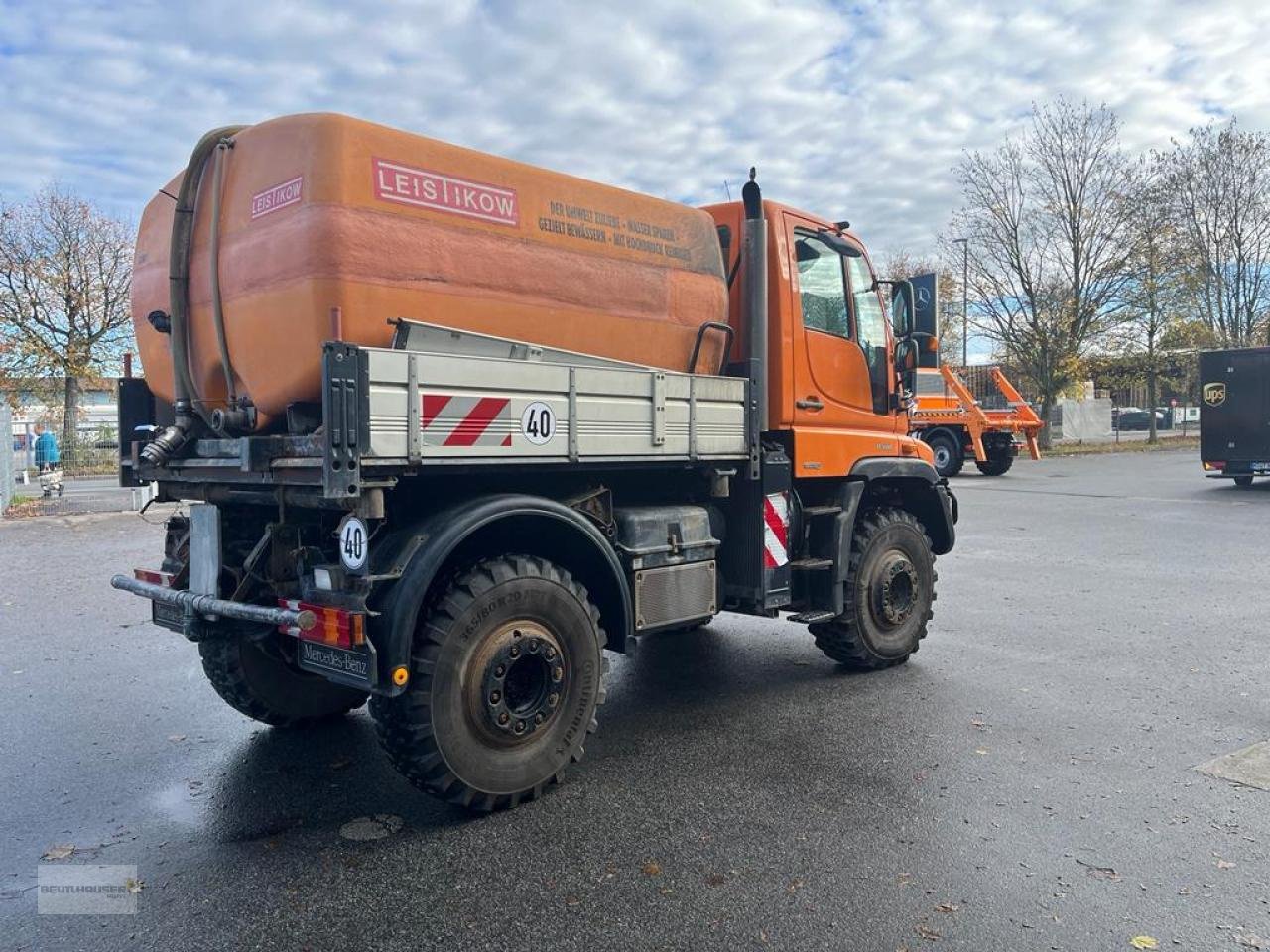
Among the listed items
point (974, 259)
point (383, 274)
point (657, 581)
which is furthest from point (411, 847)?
point (974, 259)

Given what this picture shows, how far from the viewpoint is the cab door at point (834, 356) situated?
19.3 feet

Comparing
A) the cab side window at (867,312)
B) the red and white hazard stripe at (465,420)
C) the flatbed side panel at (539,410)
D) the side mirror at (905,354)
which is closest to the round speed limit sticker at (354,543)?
the flatbed side panel at (539,410)

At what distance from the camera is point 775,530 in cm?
569

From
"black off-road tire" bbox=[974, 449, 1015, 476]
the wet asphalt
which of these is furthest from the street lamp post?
the wet asphalt

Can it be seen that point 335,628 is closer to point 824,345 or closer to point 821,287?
point 824,345

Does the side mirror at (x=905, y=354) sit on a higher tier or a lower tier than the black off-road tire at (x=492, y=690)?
higher

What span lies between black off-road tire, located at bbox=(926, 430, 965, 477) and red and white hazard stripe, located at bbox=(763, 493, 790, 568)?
66.4 feet

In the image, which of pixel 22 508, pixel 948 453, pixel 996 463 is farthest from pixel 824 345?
pixel 996 463

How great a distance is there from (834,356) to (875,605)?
5.62 feet

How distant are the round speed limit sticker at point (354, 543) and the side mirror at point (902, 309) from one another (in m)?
4.35

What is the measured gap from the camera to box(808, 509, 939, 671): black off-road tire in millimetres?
6172

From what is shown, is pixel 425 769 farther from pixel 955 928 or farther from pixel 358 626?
pixel 955 928

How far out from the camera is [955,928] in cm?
308

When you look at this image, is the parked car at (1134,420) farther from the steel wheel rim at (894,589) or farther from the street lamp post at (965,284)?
the steel wheel rim at (894,589)
